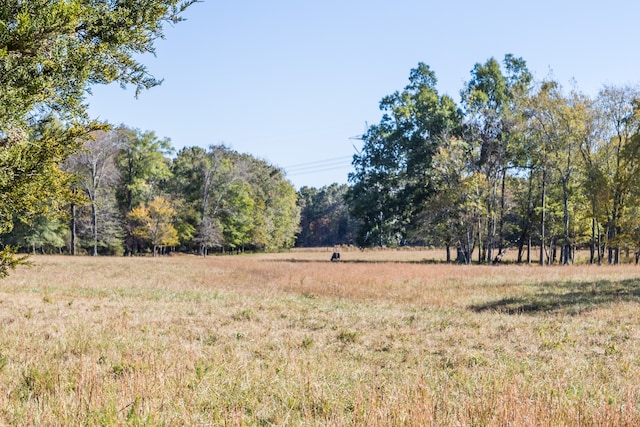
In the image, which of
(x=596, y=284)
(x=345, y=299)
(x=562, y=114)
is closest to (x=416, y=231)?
(x=562, y=114)

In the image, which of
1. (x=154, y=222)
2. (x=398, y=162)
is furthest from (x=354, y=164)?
(x=154, y=222)

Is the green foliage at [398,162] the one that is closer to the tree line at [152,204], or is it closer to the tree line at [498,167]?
the tree line at [498,167]

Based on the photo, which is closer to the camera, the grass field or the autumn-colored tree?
the grass field

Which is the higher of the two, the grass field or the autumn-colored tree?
the autumn-colored tree

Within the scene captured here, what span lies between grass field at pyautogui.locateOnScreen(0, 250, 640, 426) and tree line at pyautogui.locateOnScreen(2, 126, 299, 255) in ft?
124

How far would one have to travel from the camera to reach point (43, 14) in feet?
19.6

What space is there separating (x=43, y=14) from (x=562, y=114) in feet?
120

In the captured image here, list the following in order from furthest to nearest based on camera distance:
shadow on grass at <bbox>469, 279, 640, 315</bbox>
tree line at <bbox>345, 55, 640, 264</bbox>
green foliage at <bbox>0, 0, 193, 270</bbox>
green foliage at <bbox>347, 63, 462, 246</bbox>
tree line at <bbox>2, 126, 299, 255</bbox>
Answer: tree line at <bbox>2, 126, 299, 255</bbox>, green foliage at <bbox>347, 63, 462, 246</bbox>, tree line at <bbox>345, 55, 640, 264</bbox>, shadow on grass at <bbox>469, 279, 640, 315</bbox>, green foliage at <bbox>0, 0, 193, 270</bbox>

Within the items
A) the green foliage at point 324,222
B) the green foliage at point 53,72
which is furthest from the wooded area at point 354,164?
the green foliage at point 324,222

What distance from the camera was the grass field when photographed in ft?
15.8

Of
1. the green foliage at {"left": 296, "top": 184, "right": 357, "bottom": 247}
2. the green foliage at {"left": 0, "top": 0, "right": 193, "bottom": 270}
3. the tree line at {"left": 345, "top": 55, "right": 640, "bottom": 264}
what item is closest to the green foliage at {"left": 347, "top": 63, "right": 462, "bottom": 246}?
the tree line at {"left": 345, "top": 55, "right": 640, "bottom": 264}

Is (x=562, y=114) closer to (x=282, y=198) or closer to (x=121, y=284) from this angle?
(x=121, y=284)

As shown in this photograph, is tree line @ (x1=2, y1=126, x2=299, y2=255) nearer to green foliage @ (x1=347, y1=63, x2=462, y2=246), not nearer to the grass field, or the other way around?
green foliage @ (x1=347, y1=63, x2=462, y2=246)

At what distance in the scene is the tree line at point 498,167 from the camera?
3469 centimetres
